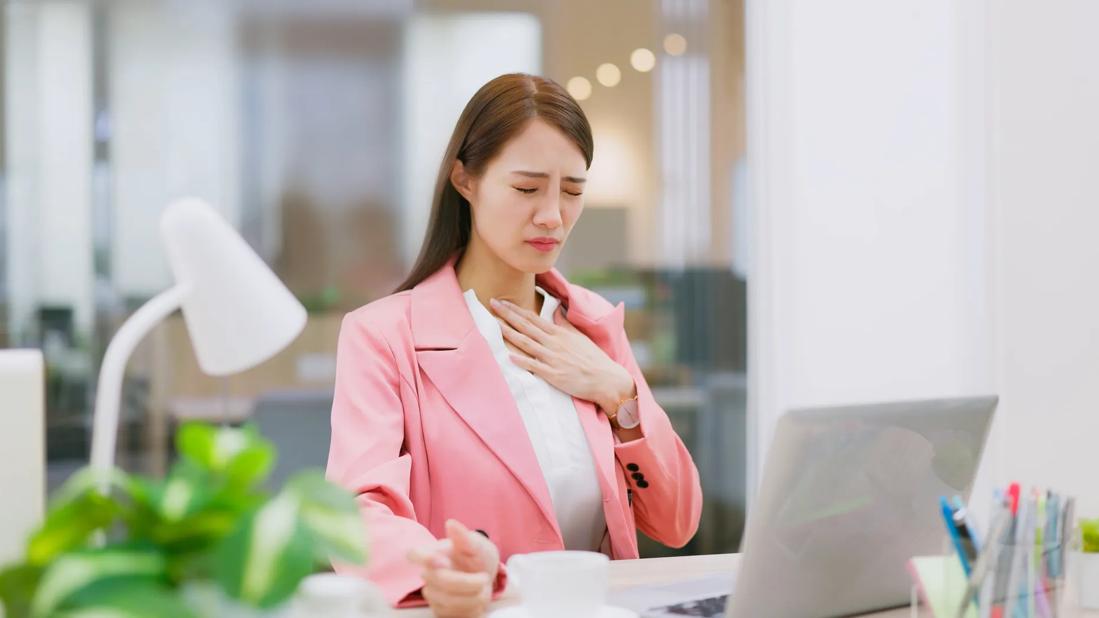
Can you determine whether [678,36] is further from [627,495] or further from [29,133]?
[627,495]

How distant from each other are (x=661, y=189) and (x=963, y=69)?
3.42ft

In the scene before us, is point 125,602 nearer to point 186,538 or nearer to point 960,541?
point 186,538

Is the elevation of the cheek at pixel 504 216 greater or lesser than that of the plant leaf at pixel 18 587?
greater

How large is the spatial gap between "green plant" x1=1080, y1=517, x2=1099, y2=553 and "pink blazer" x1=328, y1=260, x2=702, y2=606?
0.70m

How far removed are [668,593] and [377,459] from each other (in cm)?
47

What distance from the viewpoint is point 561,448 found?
1842mm

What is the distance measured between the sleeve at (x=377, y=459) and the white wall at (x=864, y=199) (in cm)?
216

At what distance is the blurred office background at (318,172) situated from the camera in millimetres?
3555

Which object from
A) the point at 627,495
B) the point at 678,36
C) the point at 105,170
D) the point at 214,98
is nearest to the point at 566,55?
the point at 678,36

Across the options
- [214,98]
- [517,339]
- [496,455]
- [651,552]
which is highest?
[214,98]

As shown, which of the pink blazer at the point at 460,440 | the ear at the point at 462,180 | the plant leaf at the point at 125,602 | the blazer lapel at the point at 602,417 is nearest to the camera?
the plant leaf at the point at 125,602

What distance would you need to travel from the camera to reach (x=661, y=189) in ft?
13.3

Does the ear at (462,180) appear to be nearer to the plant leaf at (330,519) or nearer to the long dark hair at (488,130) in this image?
the long dark hair at (488,130)

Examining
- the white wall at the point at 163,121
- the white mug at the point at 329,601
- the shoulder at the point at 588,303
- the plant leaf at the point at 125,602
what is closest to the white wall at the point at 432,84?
the white wall at the point at 163,121
